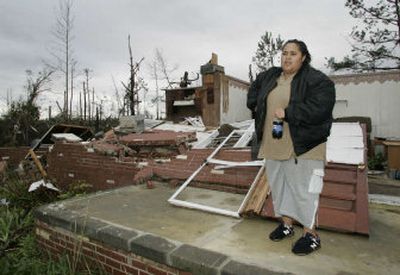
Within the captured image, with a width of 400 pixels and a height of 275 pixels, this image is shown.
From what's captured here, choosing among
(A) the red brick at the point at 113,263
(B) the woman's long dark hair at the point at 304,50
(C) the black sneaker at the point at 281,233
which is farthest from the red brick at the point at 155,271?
(B) the woman's long dark hair at the point at 304,50

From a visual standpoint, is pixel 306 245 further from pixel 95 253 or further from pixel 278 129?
pixel 95 253

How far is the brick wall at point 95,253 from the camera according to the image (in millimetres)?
2725

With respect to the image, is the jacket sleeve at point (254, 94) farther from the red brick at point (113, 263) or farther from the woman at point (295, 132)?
the red brick at point (113, 263)

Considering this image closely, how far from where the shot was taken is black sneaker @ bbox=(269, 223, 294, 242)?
2.73 metres

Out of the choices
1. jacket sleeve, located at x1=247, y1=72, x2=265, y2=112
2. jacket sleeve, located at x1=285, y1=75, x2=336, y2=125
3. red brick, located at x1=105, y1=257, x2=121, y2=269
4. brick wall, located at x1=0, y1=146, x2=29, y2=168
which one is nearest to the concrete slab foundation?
red brick, located at x1=105, y1=257, x2=121, y2=269

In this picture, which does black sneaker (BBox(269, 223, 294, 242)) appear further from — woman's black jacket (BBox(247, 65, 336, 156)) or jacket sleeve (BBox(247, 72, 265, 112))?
jacket sleeve (BBox(247, 72, 265, 112))

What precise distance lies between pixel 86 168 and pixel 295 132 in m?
5.19

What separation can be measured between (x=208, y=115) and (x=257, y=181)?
5873 mm

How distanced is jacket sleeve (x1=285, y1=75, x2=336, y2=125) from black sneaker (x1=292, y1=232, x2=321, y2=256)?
882 millimetres

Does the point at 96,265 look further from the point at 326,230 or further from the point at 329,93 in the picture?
the point at 329,93

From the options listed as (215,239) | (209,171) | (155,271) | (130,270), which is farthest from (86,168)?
(215,239)

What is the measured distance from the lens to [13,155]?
36.1 ft

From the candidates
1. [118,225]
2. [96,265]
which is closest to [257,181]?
[118,225]

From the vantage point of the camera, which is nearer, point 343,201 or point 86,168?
point 343,201
